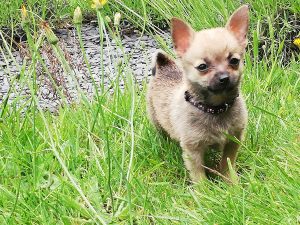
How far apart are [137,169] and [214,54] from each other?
71 cm

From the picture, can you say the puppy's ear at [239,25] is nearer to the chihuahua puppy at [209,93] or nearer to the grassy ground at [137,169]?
the chihuahua puppy at [209,93]

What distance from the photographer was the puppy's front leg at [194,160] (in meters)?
3.19

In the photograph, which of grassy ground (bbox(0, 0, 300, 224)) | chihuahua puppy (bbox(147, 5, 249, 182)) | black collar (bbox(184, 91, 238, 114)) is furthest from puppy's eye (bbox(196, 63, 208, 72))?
grassy ground (bbox(0, 0, 300, 224))

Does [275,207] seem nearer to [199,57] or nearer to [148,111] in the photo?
[199,57]

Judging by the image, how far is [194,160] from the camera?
3.20 m

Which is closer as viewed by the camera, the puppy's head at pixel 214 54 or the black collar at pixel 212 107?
the puppy's head at pixel 214 54

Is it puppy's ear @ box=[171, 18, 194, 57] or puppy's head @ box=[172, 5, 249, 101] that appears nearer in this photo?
puppy's head @ box=[172, 5, 249, 101]

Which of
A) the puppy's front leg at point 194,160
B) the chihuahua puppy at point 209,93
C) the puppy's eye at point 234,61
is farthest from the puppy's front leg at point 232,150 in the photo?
the puppy's eye at point 234,61

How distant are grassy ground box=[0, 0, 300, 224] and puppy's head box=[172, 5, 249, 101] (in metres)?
0.26

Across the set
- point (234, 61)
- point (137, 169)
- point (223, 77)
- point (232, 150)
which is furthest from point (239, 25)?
point (137, 169)

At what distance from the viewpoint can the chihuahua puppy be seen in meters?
2.97

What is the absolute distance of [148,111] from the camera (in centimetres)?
380

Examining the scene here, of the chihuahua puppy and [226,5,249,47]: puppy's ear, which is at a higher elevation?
[226,5,249,47]: puppy's ear

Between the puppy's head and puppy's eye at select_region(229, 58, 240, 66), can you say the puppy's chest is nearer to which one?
the puppy's head
